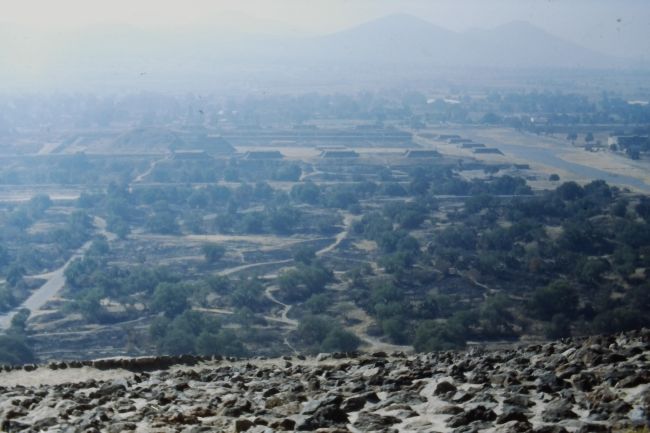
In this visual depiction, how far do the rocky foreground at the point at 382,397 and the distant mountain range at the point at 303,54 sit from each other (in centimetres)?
9228

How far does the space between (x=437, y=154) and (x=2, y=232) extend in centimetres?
2329

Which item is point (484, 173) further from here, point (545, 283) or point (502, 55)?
point (502, 55)

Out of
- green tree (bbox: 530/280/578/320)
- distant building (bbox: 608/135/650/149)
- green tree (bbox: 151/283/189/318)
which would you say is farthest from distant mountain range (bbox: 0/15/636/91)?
green tree (bbox: 530/280/578/320)

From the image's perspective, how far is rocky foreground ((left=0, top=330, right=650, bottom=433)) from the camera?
255 inches

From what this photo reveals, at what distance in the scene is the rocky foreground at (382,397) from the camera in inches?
255

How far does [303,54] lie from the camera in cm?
14775

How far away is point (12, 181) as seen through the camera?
150 feet

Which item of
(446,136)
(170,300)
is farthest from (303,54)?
(170,300)

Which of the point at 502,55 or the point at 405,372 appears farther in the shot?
the point at 502,55

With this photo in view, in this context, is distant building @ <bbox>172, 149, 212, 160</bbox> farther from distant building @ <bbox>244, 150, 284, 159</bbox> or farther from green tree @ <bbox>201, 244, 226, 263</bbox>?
green tree @ <bbox>201, 244, 226, 263</bbox>

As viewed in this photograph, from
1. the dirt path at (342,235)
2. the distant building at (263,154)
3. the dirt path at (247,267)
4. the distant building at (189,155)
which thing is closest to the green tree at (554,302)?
the dirt path at (247,267)

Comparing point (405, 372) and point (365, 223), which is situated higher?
point (405, 372)

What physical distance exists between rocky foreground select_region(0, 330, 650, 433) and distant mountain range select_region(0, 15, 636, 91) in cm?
9228

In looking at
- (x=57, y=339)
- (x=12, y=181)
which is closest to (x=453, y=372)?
(x=57, y=339)
